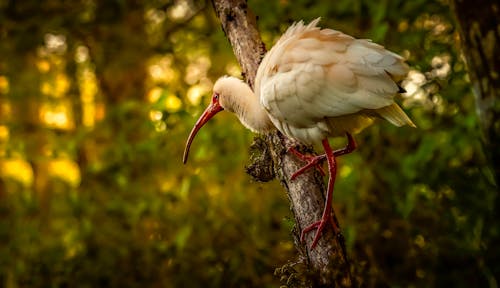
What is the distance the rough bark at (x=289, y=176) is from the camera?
2.83 metres

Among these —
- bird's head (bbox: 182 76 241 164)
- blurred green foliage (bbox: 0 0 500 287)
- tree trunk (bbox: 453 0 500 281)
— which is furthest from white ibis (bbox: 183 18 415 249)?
blurred green foliage (bbox: 0 0 500 287)

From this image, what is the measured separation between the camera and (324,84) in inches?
124

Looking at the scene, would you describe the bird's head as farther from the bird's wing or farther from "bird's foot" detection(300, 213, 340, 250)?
"bird's foot" detection(300, 213, 340, 250)

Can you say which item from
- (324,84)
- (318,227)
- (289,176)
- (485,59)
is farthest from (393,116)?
(485,59)

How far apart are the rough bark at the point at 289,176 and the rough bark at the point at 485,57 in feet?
5.10

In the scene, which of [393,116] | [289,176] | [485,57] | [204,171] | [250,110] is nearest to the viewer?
[289,176]

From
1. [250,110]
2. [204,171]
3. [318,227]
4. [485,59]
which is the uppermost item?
[250,110]

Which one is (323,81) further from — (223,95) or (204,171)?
(204,171)

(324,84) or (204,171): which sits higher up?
(324,84)

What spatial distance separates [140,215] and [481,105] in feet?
11.9

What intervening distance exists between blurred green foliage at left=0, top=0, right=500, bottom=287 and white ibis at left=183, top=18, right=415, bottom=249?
120 centimetres

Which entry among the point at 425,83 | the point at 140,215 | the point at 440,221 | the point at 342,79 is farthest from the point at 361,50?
the point at 140,215

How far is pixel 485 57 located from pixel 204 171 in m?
3.52

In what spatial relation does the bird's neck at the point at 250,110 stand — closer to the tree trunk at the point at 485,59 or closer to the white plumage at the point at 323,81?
the white plumage at the point at 323,81
